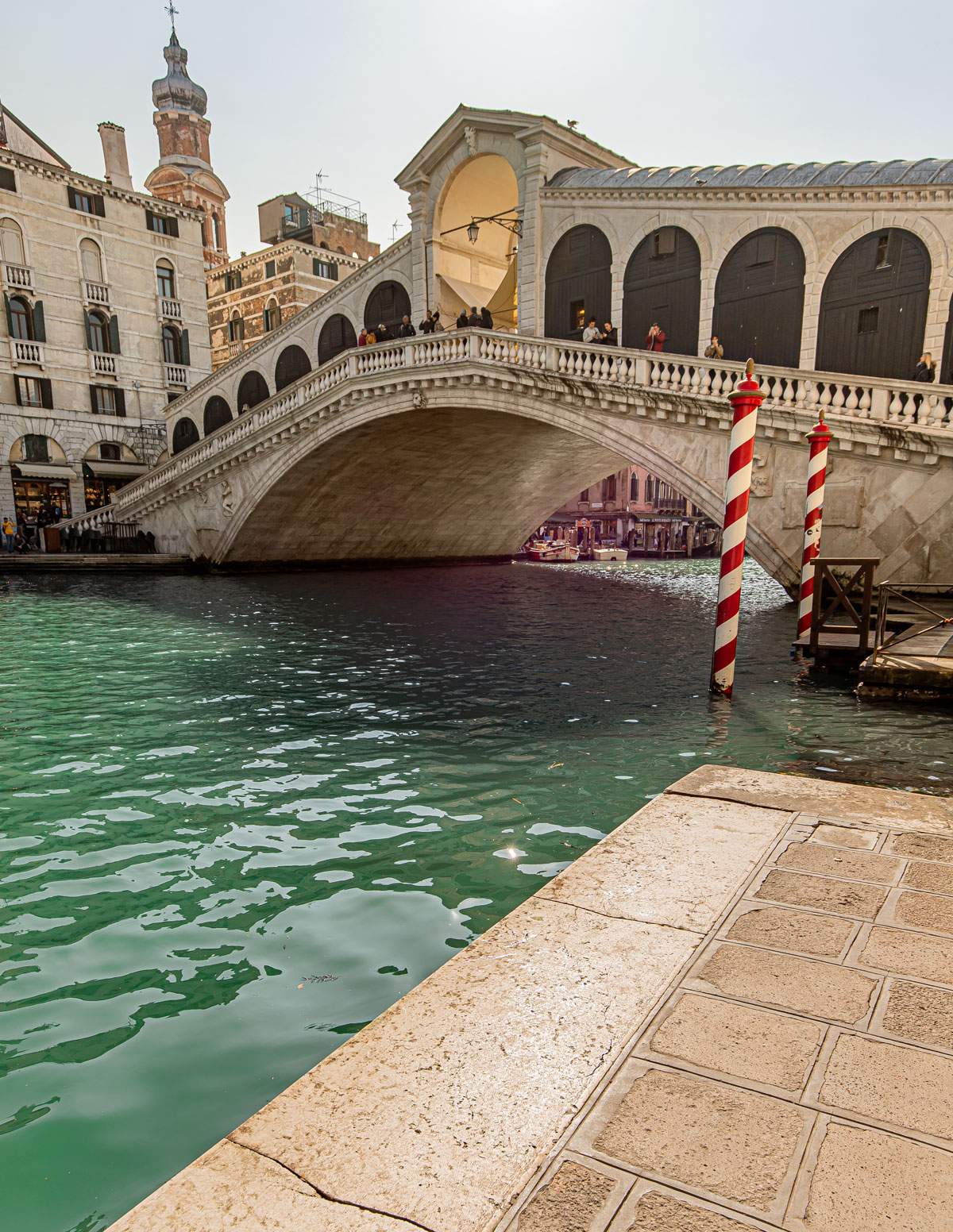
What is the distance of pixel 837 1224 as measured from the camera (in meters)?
1.17

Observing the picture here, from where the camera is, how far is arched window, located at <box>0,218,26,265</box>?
2356 centimetres

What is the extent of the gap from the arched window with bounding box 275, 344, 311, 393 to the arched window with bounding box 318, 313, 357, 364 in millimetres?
860

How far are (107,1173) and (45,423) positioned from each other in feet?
92.7

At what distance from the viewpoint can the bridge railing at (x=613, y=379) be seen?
401 inches

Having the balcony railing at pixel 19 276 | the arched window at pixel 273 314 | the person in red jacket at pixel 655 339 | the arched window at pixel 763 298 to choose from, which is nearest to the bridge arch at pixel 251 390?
the balcony railing at pixel 19 276

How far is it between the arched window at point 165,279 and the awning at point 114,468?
6.45 m

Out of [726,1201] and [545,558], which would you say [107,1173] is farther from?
[545,558]

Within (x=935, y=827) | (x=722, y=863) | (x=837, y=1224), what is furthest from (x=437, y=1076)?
(x=935, y=827)

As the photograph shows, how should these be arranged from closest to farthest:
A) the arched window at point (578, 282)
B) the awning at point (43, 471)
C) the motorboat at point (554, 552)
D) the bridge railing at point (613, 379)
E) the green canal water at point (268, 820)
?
the green canal water at point (268, 820) < the bridge railing at point (613, 379) < the arched window at point (578, 282) < the awning at point (43, 471) < the motorboat at point (554, 552)

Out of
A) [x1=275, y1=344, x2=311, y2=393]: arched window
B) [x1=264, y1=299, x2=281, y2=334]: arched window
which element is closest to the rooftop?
[x1=275, y1=344, x2=311, y2=393]: arched window

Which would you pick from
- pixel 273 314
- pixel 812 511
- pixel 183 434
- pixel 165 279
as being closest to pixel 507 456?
pixel 183 434

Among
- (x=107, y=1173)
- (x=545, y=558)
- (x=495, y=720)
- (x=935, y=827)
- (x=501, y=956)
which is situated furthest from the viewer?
(x=545, y=558)

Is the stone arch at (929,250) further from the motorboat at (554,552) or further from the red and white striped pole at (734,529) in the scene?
the motorboat at (554,552)

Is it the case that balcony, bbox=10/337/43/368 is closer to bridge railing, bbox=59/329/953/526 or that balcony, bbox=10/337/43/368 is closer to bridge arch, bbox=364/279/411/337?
bridge railing, bbox=59/329/953/526
